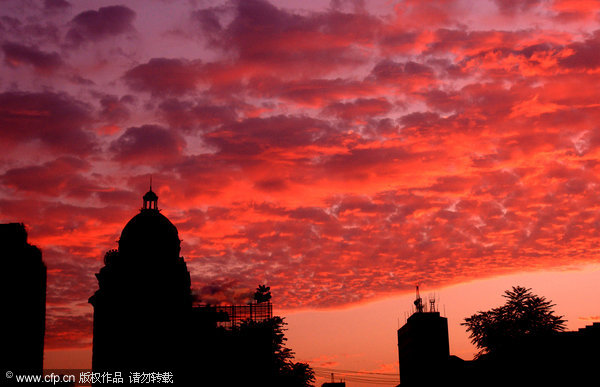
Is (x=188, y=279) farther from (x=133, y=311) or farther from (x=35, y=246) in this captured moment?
(x=35, y=246)

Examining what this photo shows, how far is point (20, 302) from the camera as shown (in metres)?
77.3

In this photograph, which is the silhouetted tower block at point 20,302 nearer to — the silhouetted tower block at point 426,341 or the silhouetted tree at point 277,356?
the silhouetted tree at point 277,356

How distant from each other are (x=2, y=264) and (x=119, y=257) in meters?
12.4

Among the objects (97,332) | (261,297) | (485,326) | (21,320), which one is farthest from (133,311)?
(485,326)

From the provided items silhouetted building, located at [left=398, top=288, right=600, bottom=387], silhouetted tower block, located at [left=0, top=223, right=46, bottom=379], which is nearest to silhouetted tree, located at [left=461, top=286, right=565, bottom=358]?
silhouetted building, located at [left=398, top=288, right=600, bottom=387]

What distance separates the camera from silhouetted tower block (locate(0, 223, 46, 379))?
74812 mm

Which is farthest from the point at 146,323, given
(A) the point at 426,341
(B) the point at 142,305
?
(A) the point at 426,341

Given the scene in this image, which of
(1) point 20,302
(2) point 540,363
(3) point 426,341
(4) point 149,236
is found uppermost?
(4) point 149,236

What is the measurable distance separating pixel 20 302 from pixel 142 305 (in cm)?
1321

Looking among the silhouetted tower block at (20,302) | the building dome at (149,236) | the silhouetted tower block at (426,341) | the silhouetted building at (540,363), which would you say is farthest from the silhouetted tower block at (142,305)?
the silhouetted tower block at (426,341)

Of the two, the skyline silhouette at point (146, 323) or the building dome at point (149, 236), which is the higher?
the building dome at point (149, 236)

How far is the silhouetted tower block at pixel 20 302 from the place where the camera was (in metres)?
74.8

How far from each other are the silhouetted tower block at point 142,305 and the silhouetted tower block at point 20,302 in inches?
251

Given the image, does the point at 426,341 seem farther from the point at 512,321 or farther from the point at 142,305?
the point at 142,305
